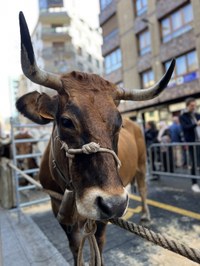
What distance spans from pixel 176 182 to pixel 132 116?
642 inches

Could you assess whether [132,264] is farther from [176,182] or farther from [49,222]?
[176,182]

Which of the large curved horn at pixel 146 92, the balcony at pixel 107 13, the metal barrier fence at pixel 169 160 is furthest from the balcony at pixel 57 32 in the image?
the large curved horn at pixel 146 92

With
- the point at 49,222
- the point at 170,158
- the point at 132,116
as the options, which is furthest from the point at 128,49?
the point at 49,222

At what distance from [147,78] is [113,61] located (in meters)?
5.71

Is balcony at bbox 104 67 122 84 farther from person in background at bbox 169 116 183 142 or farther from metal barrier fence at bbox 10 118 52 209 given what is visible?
person in background at bbox 169 116 183 142

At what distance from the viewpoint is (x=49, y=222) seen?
531 cm

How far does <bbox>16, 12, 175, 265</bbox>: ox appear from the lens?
160cm

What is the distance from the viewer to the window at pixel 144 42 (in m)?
21.4

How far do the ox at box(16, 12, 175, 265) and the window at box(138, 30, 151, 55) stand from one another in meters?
20.3

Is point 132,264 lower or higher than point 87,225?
lower

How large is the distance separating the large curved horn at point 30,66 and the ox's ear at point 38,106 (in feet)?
0.41

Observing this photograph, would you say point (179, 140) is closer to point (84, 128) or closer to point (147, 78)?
point (84, 128)

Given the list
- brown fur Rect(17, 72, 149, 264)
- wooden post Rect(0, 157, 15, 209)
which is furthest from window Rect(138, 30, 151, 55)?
brown fur Rect(17, 72, 149, 264)

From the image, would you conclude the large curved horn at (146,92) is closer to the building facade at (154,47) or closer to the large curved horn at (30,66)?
the large curved horn at (30,66)
